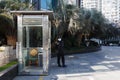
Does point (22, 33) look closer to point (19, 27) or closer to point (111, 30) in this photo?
point (19, 27)

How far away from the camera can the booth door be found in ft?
55.1

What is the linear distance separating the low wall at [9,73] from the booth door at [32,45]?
3.66 feet

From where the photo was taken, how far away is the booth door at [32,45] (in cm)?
1680

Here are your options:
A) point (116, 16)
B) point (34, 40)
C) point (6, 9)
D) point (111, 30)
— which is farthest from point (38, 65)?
point (116, 16)

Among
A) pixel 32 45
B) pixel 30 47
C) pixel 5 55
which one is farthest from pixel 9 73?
pixel 32 45

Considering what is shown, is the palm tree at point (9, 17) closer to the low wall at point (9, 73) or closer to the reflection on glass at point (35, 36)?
the reflection on glass at point (35, 36)

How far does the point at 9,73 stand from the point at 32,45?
426 cm

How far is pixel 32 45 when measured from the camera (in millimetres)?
17531

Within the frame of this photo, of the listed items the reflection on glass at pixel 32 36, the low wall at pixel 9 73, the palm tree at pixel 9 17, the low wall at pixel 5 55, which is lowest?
the low wall at pixel 9 73

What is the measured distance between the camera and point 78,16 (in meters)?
38.1

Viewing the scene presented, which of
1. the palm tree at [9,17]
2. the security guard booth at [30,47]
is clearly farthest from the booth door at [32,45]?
the palm tree at [9,17]

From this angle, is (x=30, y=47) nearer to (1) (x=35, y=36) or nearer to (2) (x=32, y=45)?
(2) (x=32, y=45)

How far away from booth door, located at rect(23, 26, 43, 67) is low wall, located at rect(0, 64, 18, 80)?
1.12 meters

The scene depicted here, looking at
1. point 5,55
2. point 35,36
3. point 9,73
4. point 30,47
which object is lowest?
point 9,73
